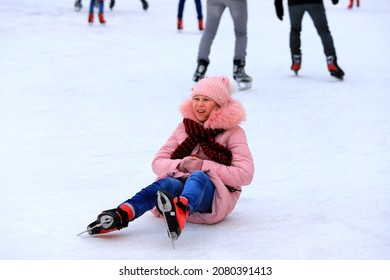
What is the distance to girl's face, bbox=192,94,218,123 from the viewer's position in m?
3.77

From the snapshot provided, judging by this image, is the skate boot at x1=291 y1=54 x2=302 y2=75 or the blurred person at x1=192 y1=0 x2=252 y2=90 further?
the skate boot at x1=291 y1=54 x2=302 y2=75

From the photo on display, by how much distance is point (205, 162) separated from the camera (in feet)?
12.1

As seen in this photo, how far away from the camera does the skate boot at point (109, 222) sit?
11.1 feet

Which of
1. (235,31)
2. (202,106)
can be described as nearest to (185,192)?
(202,106)

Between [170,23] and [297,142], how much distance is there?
785cm

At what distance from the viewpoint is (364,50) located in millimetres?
10180

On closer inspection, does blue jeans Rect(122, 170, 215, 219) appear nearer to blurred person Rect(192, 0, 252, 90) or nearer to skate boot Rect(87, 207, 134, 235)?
skate boot Rect(87, 207, 134, 235)

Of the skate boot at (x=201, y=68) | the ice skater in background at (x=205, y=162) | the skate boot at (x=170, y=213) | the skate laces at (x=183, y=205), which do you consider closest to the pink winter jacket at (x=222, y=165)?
the ice skater in background at (x=205, y=162)

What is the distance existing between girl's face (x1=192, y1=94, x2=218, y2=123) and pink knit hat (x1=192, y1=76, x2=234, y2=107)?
0.07 ft

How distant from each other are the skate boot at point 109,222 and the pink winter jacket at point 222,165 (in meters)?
0.34

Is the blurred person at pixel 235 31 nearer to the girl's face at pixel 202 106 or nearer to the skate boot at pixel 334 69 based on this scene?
the skate boot at pixel 334 69

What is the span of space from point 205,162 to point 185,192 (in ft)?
1.00

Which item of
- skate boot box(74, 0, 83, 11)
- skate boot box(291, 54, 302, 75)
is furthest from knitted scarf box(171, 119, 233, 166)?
skate boot box(74, 0, 83, 11)

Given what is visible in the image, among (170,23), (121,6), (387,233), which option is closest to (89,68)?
(170,23)
